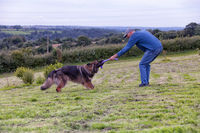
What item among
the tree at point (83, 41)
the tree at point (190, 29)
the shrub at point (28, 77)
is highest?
the tree at point (190, 29)

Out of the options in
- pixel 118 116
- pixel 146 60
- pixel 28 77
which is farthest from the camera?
pixel 28 77

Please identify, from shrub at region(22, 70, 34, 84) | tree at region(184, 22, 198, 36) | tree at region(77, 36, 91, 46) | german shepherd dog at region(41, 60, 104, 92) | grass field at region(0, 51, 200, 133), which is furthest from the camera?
tree at region(77, 36, 91, 46)

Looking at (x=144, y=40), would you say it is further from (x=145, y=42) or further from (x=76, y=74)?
(x=76, y=74)

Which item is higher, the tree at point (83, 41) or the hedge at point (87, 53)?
the tree at point (83, 41)

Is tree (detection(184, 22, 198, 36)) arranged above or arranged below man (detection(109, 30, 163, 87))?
above

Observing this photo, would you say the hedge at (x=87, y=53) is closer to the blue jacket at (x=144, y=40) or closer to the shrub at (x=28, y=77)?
the shrub at (x=28, y=77)

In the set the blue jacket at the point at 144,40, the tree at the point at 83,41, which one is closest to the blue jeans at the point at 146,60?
the blue jacket at the point at 144,40

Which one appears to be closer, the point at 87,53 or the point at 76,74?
the point at 76,74

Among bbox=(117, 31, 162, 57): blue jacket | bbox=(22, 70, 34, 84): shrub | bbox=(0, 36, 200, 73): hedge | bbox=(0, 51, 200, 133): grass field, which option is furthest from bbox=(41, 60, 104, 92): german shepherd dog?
bbox=(0, 36, 200, 73): hedge

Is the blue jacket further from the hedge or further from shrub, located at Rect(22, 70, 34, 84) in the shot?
the hedge

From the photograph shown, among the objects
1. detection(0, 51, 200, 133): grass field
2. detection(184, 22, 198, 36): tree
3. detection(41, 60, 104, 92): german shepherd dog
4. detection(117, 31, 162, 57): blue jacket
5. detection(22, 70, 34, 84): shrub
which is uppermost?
detection(184, 22, 198, 36): tree

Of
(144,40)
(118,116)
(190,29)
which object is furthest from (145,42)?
(190,29)

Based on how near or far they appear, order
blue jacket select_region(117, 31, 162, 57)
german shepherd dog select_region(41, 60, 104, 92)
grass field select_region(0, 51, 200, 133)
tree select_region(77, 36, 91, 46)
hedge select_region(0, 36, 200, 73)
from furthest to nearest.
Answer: tree select_region(77, 36, 91, 46)
hedge select_region(0, 36, 200, 73)
german shepherd dog select_region(41, 60, 104, 92)
blue jacket select_region(117, 31, 162, 57)
grass field select_region(0, 51, 200, 133)

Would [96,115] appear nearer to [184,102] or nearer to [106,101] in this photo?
[106,101]
